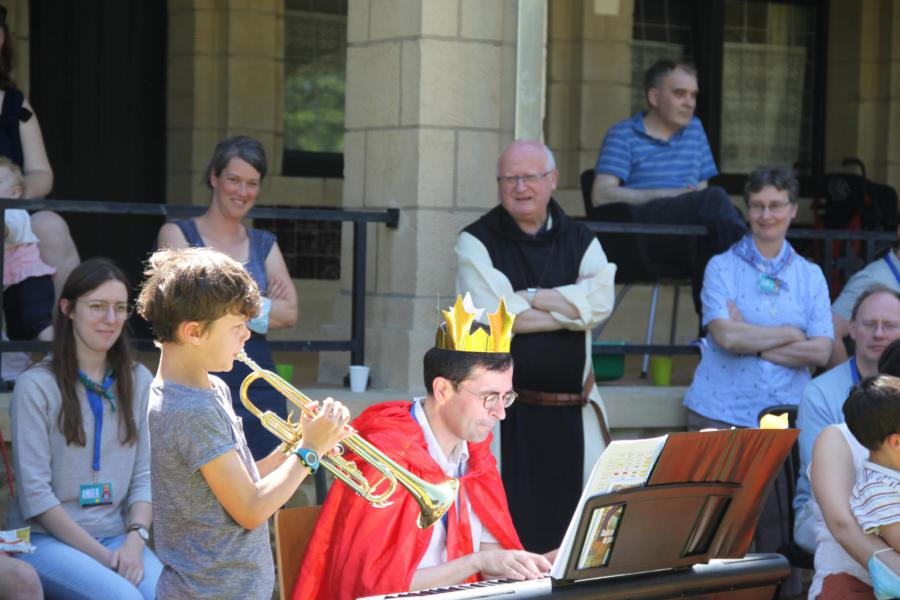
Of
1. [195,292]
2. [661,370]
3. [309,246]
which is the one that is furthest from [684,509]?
[309,246]

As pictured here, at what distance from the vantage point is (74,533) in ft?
15.4

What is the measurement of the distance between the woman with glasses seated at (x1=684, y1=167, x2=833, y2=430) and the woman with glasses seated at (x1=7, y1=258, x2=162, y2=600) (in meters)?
2.60

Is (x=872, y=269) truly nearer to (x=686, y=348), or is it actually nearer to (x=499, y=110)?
(x=686, y=348)

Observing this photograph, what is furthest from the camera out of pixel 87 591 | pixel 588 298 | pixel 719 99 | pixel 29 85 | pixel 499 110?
pixel 719 99

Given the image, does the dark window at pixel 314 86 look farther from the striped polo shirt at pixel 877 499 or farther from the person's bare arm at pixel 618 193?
the striped polo shirt at pixel 877 499

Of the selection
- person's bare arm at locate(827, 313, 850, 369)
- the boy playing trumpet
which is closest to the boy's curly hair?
the boy playing trumpet

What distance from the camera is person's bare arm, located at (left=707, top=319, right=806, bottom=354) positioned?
625 cm

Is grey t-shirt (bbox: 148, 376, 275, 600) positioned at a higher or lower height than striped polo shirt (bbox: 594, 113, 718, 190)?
lower

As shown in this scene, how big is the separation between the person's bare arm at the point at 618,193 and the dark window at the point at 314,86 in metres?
3.19

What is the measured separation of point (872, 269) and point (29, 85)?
202 inches

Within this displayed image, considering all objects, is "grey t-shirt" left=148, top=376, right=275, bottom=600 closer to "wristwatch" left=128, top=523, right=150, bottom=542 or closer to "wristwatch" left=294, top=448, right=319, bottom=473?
"wristwatch" left=294, top=448, right=319, bottom=473

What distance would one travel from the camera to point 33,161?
620 cm

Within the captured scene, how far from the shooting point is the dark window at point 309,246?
9844 millimetres

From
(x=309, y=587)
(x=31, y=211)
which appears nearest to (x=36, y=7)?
(x=31, y=211)
